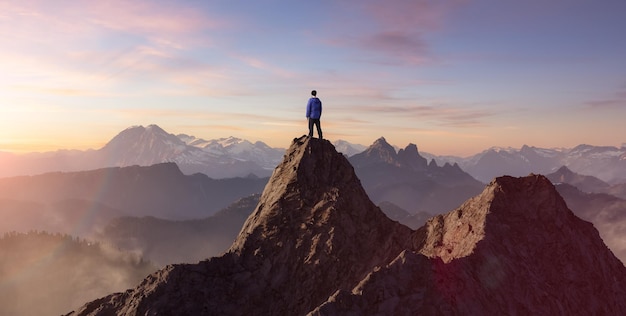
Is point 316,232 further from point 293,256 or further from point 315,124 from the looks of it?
point 315,124

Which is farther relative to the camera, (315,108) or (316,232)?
(315,108)

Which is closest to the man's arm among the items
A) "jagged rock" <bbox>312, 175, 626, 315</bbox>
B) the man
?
the man

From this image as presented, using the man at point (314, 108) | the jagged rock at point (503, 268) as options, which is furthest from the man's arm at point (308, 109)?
the jagged rock at point (503, 268)

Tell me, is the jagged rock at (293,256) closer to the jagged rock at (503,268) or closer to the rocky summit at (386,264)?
the rocky summit at (386,264)

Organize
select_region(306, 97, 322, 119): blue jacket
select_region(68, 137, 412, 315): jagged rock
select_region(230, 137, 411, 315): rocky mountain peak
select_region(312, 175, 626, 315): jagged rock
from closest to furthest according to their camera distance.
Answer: select_region(312, 175, 626, 315): jagged rock → select_region(68, 137, 412, 315): jagged rock → select_region(230, 137, 411, 315): rocky mountain peak → select_region(306, 97, 322, 119): blue jacket

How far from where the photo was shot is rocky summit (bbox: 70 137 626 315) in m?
27.9

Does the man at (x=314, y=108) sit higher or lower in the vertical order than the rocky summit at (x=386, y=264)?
higher

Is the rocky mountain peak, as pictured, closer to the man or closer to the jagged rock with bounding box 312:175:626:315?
the man

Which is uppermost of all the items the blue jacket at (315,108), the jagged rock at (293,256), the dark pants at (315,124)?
the blue jacket at (315,108)

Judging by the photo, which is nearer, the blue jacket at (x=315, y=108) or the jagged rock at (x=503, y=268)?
the jagged rock at (x=503, y=268)

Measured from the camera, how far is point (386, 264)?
37938 mm

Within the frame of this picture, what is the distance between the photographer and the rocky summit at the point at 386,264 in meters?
→ 27.9

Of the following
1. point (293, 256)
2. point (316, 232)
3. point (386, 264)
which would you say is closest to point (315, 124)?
point (316, 232)

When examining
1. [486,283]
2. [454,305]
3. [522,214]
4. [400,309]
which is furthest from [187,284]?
[522,214]
